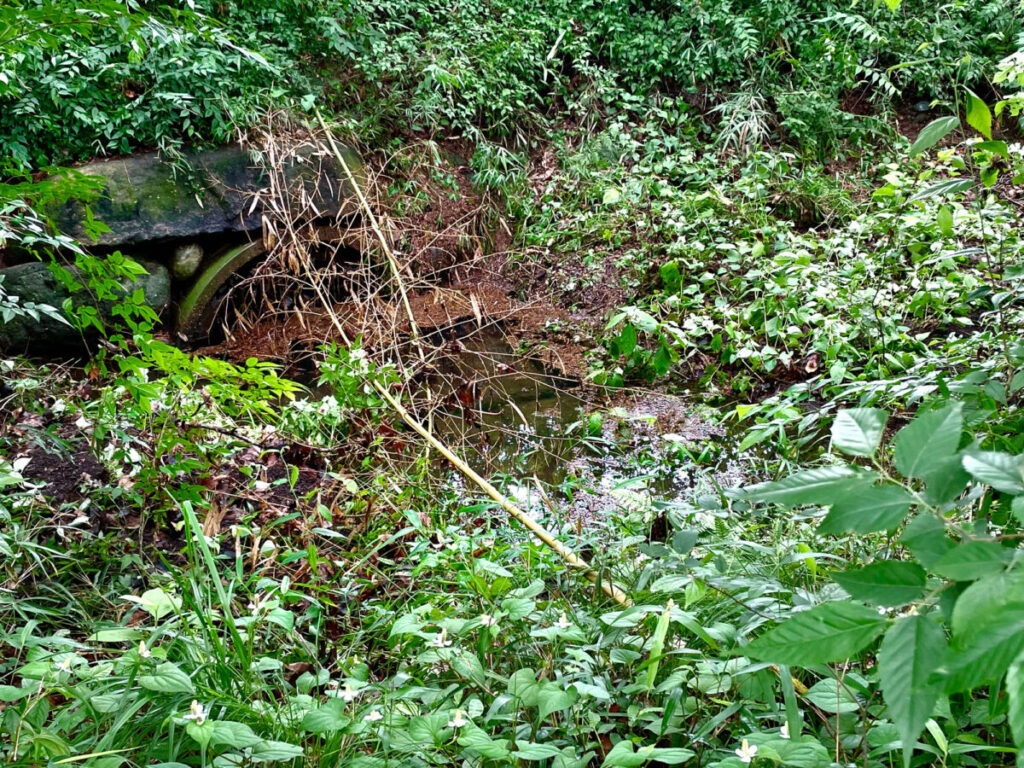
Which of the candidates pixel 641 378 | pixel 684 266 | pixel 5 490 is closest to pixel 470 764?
pixel 5 490

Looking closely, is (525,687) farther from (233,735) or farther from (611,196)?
(611,196)

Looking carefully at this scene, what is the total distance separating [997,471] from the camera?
2.10ft

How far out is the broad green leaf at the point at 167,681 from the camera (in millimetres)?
1354

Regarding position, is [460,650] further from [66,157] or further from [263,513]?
[66,157]

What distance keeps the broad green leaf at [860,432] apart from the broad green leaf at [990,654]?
220 millimetres

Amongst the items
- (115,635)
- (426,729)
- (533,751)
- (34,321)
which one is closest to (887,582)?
(533,751)

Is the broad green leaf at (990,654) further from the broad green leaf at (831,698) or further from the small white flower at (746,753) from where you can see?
the broad green leaf at (831,698)

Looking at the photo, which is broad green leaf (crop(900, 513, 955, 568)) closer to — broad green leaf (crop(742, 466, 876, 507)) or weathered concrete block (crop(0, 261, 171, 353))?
broad green leaf (crop(742, 466, 876, 507))

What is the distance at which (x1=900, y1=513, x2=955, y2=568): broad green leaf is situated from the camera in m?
0.61

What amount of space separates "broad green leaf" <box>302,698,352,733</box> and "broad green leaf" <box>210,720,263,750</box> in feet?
0.28

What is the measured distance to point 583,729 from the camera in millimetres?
1438

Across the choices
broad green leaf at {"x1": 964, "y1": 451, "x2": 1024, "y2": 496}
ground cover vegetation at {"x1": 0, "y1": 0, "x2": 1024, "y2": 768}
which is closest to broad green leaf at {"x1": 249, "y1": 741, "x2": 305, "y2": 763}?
ground cover vegetation at {"x1": 0, "y1": 0, "x2": 1024, "y2": 768}

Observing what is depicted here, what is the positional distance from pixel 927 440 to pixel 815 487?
0.10 m

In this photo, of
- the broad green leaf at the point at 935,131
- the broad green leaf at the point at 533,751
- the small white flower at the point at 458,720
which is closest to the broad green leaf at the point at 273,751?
the small white flower at the point at 458,720
